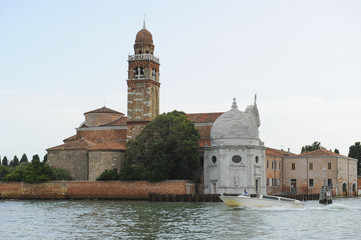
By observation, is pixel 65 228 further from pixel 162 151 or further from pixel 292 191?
pixel 292 191

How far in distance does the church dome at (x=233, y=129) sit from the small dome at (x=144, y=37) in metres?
15.0

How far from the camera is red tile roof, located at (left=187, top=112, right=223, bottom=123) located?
7062 cm

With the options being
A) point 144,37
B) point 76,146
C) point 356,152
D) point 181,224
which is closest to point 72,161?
point 76,146

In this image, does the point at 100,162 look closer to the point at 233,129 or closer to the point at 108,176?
the point at 108,176

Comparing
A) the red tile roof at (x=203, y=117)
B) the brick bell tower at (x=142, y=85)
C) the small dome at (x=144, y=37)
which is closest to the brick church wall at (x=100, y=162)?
the brick bell tower at (x=142, y=85)

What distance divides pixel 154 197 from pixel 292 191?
78.6ft

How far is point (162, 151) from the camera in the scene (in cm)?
6097

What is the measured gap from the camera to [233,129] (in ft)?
206

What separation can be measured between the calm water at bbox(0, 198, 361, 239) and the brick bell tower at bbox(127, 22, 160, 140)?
25.9 metres

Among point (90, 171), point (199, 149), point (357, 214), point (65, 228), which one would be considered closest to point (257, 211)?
point (357, 214)

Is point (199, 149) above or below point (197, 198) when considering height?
above

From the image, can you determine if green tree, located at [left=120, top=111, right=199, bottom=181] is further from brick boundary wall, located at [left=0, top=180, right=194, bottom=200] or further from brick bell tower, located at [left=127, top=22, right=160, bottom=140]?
brick bell tower, located at [left=127, top=22, right=160, bottom=140]

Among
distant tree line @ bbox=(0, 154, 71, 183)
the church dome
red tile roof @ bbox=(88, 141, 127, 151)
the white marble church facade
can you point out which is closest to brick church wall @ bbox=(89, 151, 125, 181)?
red tile roof @ bbox=(88, 141, 127, 151)

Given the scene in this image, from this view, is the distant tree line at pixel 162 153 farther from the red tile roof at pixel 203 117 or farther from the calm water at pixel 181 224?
the calm water at pixel 181 224
